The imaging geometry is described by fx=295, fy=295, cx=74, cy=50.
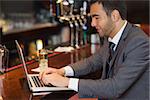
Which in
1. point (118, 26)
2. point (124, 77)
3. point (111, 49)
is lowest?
point (124, 77)

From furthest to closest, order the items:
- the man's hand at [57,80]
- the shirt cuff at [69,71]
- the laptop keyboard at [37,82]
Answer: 1. the shirt cuff at [69,71]
2. the laptop keyboard at [37,82]
3. the man's hand at [57,80]

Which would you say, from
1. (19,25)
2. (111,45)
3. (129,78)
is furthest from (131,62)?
(19,25)

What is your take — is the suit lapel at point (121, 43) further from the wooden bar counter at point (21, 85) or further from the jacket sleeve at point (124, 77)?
the wooden bar counter at point (21, 85)

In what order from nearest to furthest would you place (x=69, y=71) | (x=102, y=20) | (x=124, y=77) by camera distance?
1. (x=124, y=77)
2. (x=102, y=20)
3. (x=69, y=71)

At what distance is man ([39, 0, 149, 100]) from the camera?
1.72 metres

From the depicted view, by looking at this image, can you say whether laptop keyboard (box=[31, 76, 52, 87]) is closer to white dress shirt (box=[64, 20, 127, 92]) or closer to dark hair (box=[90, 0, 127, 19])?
white dress shirt (box=[64, 20, 127, 92])

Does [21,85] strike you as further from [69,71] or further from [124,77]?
[124,77]

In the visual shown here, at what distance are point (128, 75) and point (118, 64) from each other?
0.13 m

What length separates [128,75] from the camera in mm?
1719

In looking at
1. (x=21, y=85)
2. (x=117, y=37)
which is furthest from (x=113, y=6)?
(x=21, y=85)

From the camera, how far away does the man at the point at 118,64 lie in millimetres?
1717

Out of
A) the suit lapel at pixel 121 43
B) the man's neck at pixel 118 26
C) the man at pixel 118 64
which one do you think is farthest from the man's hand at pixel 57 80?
the man's neck at pixel 118 26

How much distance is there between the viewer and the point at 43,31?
575cm

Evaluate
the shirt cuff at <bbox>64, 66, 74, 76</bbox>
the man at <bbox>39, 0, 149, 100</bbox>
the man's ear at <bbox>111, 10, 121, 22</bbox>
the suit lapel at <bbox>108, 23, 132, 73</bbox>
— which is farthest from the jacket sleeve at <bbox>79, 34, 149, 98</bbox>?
the shirt cuff at <bbox>64, 66, 74, 76</bbox>
